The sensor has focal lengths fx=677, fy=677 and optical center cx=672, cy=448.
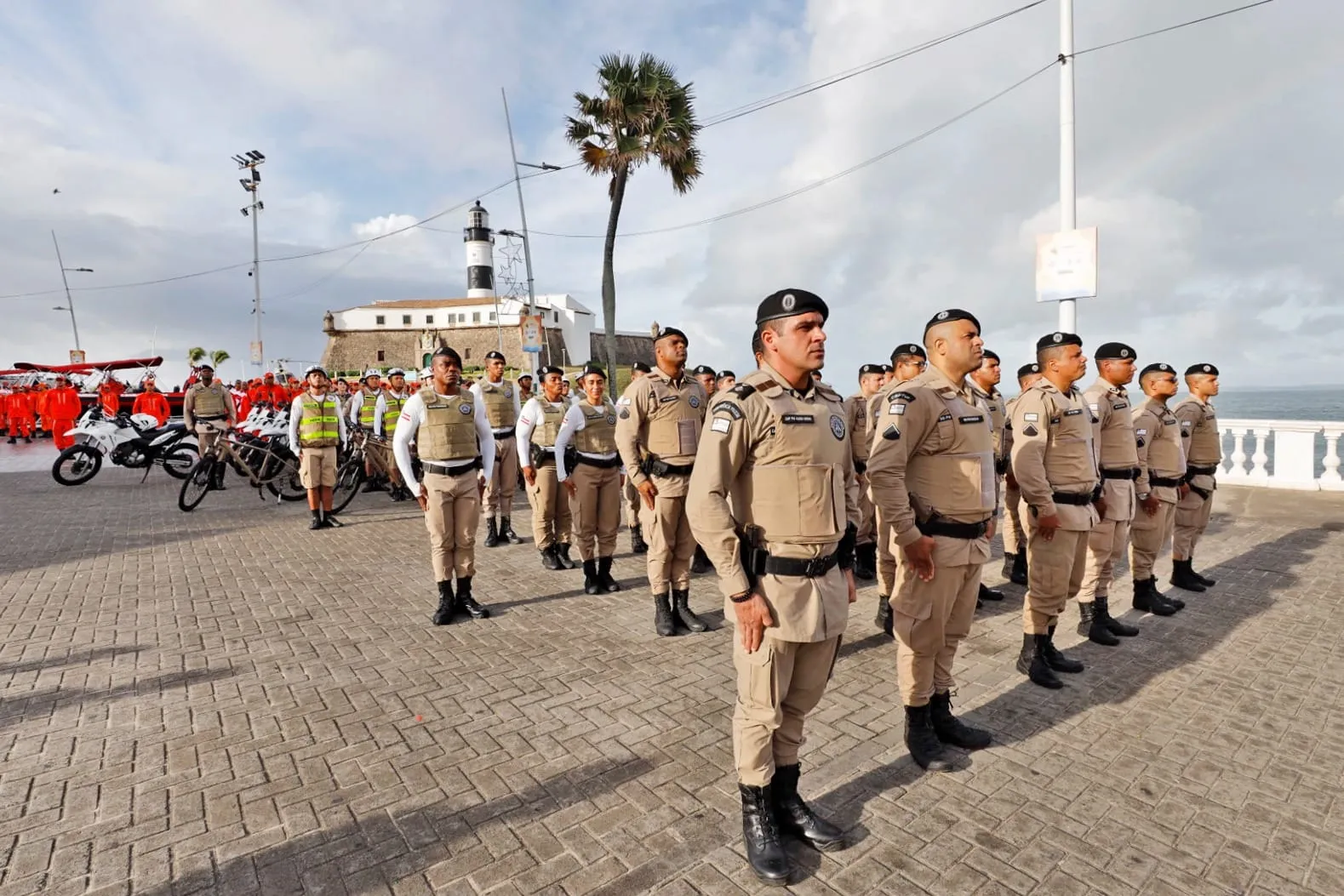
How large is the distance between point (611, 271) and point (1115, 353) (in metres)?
20.5

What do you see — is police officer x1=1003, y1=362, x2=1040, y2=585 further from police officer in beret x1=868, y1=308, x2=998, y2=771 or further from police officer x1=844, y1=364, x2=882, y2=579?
police officer in beret x1=868, y1=308, x2=998, y2=771

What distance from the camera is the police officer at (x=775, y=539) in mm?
2600

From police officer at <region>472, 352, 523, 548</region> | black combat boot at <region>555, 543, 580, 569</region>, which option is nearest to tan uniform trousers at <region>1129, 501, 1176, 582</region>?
black combat boot at <region>555, 543, 580, 569</region>

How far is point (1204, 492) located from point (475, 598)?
677 centimetres

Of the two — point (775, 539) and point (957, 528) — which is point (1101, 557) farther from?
point (775, 539)

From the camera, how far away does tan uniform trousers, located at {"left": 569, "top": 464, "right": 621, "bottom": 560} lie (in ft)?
21.7

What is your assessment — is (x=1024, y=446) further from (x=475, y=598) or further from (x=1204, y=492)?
(x=475, y=598)

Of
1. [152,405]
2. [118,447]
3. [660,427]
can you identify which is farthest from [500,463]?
[152,405]

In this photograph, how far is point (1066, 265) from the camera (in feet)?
29.0

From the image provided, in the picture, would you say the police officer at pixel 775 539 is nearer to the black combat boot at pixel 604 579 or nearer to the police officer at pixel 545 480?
the black combat boot at pixel 604 579

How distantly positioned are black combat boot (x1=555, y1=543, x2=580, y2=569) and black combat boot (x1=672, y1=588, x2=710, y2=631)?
2183 millimetres

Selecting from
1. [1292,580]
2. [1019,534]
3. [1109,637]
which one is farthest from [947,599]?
[1292,580]

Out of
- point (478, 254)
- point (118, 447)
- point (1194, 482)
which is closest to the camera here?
point (1194, 482)

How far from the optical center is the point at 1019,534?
6.75 metres
